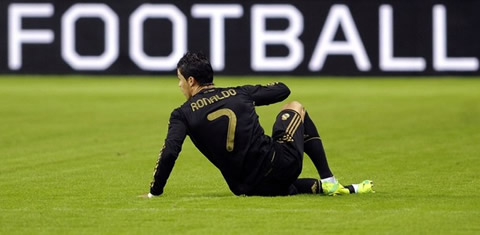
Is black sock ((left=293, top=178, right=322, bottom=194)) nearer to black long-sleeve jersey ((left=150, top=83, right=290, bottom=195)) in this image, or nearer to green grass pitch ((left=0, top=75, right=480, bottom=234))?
green grass pitch ((left=0, top=75, right=480, bottom=234))

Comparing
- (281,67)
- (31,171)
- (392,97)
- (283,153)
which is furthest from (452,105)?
(283,153)

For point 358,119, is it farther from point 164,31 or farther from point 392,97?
point 164,31

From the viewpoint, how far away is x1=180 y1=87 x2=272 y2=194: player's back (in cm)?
1062

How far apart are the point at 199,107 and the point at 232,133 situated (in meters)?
0.34

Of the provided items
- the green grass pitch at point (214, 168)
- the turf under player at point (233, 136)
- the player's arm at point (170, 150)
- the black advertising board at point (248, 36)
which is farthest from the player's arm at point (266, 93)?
the black advertising board at point (248, 36)

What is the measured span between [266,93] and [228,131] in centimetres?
59

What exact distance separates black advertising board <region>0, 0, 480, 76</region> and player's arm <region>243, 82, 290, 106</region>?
16333 millimetres

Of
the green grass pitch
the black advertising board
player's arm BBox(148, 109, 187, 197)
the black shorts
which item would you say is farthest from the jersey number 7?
the black advertising board

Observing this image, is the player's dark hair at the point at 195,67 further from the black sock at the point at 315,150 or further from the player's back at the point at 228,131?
the black sock at the point at 315,150

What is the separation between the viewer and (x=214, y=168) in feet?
45.3

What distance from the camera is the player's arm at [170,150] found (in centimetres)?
1036

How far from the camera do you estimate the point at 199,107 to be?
34.9 ft

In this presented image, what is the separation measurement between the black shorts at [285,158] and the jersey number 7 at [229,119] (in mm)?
370

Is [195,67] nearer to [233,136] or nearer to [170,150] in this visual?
[233,136]
